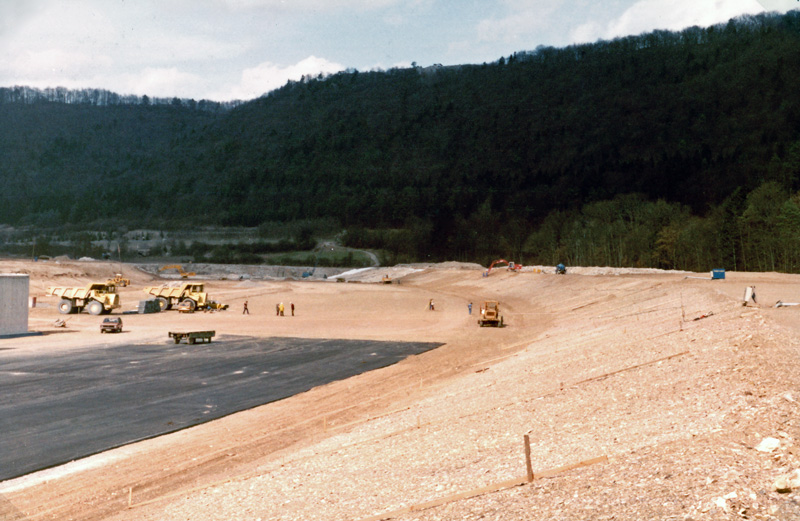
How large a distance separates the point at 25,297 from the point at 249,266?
10357cm

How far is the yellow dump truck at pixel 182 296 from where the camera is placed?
184ft

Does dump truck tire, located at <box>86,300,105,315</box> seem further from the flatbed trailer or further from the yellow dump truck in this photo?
the flatbed trailer

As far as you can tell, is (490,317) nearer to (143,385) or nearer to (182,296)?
(143,385)

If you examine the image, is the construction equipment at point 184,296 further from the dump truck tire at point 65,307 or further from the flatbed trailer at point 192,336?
the flatbed trailer at point 192,336

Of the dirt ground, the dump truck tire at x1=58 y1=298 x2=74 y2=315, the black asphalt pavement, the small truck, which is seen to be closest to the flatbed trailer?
the black asphalt pavement

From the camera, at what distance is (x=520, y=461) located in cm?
1093

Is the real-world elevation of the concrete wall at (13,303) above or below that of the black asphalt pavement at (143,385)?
above

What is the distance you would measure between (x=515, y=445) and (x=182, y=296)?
161 ft

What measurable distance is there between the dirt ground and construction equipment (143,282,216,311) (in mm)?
31496

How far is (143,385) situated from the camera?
2403 cm

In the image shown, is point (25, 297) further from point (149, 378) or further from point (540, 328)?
point (540, 328)

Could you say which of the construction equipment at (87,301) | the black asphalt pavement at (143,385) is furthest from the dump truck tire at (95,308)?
the black asphalt pavement at (143,385)

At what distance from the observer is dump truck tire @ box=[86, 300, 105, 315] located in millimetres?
52750

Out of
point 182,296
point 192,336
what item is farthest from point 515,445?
point 182,296
